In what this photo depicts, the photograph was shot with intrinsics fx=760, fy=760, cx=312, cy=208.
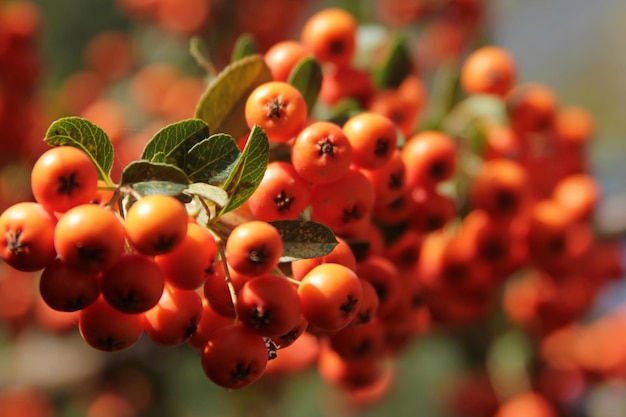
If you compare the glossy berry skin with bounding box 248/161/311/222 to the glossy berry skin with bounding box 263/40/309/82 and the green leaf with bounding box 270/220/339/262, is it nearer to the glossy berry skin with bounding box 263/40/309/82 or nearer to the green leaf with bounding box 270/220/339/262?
the green leaf with bounding box 270/220/339/262

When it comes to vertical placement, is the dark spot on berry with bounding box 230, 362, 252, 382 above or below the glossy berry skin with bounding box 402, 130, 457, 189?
below

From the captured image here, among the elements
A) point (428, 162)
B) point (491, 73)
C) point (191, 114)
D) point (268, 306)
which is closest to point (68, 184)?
point (268, 306)

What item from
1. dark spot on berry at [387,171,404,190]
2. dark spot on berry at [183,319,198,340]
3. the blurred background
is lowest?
the blurred background

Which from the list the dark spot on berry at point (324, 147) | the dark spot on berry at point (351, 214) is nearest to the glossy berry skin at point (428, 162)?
the dark spot on berry at point (351, 214)

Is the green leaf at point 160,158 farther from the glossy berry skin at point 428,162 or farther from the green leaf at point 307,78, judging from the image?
the glossy berry skin at point 428,162

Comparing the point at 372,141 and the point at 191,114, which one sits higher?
the point at 372,141

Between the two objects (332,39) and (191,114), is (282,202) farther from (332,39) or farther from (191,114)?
(191,114)

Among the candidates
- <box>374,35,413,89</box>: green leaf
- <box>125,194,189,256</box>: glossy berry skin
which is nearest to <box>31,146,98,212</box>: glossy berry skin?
<box>125,194,189,256</box>: glossy berry skin
